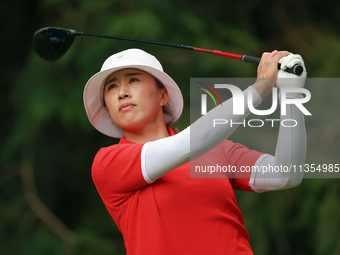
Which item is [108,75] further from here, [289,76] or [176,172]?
[289,76]

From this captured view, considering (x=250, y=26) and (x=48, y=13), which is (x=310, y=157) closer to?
(x=250, y=26)

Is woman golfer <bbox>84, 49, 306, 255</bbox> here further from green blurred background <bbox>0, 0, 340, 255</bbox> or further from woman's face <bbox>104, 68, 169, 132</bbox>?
green blurred background <bbox>0, 0, 340, 255</bbox>

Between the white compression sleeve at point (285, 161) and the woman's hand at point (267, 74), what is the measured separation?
0.08 m

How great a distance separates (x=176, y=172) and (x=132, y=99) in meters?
0.29

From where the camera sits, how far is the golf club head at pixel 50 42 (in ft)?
8.41

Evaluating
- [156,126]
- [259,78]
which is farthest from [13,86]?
[259,78]

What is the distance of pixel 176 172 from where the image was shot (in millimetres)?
2068

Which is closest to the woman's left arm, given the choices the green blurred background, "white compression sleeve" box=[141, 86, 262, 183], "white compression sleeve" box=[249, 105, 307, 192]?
"white compression sleeve" box=[249, 105, 307, 192]

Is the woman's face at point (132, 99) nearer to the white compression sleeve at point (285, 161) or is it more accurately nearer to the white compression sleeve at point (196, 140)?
the white compression sleeve at point (196, 140)

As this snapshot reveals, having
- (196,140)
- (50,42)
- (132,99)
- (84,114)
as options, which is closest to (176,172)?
(196,140)

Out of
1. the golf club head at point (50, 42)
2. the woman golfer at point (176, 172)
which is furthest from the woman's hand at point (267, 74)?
the golf club head at point (50, 42)

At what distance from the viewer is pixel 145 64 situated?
2.23m

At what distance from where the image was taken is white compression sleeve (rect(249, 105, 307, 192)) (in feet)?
6.56

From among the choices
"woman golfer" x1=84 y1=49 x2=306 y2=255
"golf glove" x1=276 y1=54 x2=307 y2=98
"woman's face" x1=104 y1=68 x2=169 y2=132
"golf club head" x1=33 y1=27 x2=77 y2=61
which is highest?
"golf club head" x1=33 y1=27 x2=77 y2=61
